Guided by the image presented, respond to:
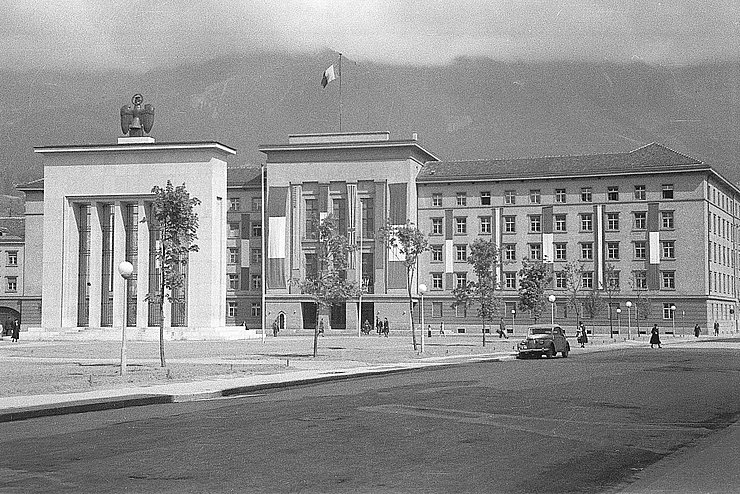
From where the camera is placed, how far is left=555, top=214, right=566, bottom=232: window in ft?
361

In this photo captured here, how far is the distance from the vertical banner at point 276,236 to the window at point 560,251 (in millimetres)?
30536

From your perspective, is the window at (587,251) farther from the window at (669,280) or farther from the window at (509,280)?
the window at (509,280)

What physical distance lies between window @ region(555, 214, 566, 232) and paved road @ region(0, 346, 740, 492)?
84.5m

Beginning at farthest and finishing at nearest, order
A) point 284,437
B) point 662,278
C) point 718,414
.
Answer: point 662,278
point 718,414
point 284,437

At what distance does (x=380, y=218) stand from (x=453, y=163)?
12.5 m

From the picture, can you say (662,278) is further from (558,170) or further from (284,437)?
(284,437)

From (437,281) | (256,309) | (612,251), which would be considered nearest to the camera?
(612,251)

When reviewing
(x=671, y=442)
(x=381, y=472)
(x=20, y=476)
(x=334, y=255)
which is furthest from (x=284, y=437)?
(x=334, y=255)

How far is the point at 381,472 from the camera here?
1217 cm

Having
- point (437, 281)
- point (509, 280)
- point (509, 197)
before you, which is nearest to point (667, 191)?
point (509, 197)

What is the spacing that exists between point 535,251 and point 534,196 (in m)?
6.14

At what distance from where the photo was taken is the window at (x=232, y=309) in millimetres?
118844

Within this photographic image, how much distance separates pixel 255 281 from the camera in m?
119

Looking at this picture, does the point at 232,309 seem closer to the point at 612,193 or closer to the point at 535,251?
the point at 535,251
